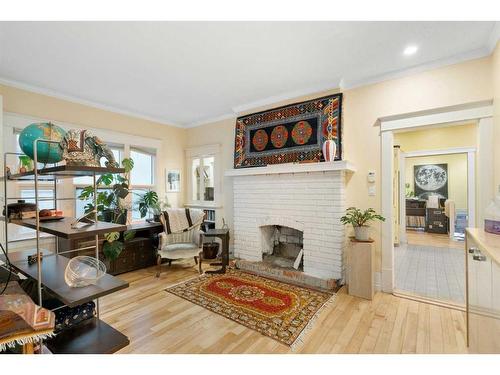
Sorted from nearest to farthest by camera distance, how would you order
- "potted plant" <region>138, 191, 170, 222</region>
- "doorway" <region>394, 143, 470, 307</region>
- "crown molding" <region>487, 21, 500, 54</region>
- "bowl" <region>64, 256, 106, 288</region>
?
"bowl" <region>64, 256, 106, 288</region> < "crown molding" <region>487, 21, 500, 54</region> < "doorway" <region>394, 143, 470, 307</region> < "potted plant" <region>138, 191, 170, 222</region>

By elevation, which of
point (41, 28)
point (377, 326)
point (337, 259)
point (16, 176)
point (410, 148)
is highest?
point (41, 28)

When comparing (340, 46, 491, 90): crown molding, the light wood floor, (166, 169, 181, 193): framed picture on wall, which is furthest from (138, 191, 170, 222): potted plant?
the light wood floor

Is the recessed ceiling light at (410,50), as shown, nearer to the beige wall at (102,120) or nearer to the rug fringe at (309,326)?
the rug fringe at (309,326)

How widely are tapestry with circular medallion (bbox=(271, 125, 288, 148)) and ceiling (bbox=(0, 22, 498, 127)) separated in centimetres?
49

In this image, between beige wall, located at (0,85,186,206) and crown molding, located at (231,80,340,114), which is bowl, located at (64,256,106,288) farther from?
crown molding, located at (231,80,340,114)

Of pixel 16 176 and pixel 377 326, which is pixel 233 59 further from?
pixel 377 326

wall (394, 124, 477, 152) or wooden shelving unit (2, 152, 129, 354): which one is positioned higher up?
wall (394, 124, 477, 152)

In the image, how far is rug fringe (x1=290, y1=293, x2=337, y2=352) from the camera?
1.95 metres

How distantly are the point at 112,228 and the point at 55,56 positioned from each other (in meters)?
2.40

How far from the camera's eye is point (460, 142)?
532 centimetres

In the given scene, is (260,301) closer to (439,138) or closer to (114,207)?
(114,207)

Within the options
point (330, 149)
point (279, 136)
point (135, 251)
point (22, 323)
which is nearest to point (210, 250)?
point (135, 251)
